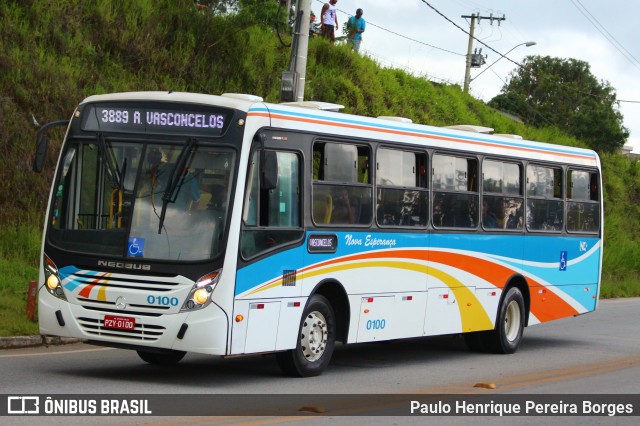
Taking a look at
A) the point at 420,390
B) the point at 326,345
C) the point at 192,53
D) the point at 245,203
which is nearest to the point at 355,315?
the point at 326,345

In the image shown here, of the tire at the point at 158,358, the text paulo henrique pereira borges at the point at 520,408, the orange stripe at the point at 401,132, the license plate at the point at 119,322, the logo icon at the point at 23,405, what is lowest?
the tire at the point at 158,358

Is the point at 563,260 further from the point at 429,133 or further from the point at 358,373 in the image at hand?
the point at 358,373

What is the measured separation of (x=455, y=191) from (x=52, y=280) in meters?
6.05

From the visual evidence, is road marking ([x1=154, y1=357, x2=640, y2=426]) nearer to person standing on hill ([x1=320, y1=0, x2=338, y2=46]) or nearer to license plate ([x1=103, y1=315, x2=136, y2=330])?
license plate ([x1=103, y1=315, x2=136, y2=330])

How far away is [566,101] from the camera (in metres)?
82.7

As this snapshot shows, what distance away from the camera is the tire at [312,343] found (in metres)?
12.4

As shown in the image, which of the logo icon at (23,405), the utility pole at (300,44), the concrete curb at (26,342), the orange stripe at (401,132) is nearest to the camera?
the logo icon at (23,405)

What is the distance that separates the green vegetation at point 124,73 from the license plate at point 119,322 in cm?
383

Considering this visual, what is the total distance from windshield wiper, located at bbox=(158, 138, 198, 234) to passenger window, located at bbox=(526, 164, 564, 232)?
732 cm

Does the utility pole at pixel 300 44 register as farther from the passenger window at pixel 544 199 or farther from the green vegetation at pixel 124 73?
the green vegetation at pixel 124 73

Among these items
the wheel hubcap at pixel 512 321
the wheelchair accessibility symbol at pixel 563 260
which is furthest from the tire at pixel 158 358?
the wheelchair accessibility symbol at pixel 563 260

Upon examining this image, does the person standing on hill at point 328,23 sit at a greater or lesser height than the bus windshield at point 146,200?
greater

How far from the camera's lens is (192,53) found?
26953 mm

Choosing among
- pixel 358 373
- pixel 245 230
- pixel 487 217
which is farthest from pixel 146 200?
pixel 487 217
